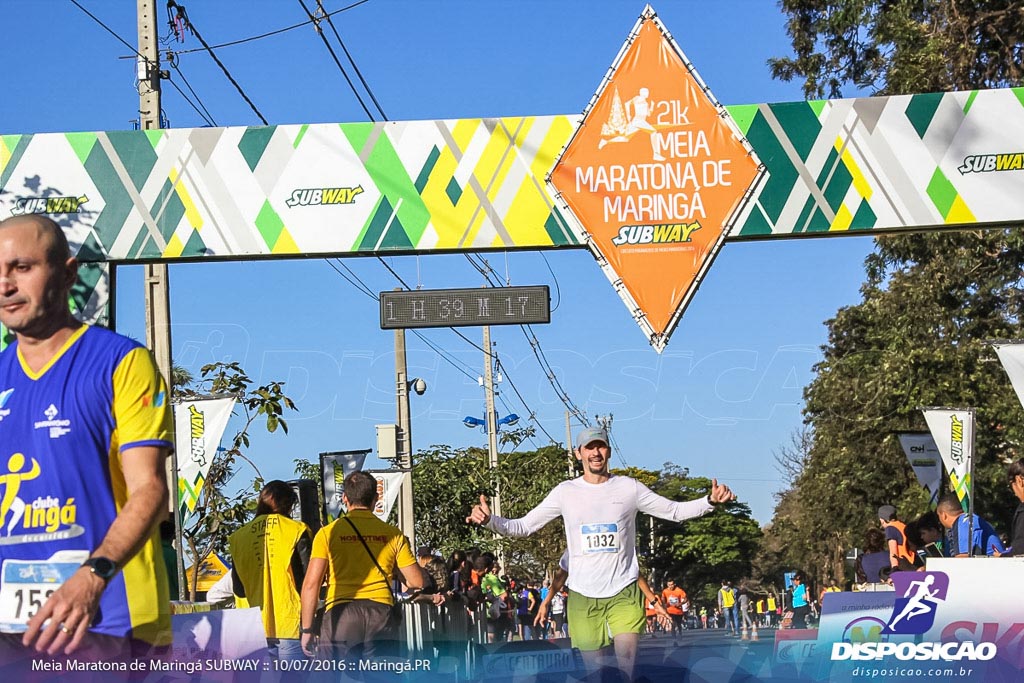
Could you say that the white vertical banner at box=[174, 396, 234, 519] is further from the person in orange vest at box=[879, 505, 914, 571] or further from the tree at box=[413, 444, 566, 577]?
the tree at box=[413, 444, 566, 577]

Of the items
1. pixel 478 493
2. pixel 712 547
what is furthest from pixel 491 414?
pixel 712 547

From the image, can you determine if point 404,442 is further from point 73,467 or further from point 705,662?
point 73,467

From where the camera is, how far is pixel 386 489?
1798 cm

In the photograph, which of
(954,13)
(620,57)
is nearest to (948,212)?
(620,57)

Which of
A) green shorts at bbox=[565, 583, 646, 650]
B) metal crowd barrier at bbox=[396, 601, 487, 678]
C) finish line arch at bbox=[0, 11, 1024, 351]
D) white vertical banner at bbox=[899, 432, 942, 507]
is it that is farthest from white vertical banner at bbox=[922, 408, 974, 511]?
green shorts at bbox=[565, 583, 646, 650]

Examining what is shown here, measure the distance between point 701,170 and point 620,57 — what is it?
3.45 ft

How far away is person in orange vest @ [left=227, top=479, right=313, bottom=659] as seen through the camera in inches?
338

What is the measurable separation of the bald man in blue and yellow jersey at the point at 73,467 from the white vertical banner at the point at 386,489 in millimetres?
13620

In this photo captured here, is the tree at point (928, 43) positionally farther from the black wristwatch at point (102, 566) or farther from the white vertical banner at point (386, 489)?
the black wristwatch at point (102, 566)

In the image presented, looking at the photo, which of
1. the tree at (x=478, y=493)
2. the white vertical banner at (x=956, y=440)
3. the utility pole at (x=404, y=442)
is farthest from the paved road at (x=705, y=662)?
the tree at (x=478, y=493)

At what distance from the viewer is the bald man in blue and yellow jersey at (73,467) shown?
4020 millimetres

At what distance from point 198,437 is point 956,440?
7863 millimetres

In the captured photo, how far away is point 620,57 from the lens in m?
9.74

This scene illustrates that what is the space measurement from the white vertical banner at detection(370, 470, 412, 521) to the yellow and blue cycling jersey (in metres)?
13.6
